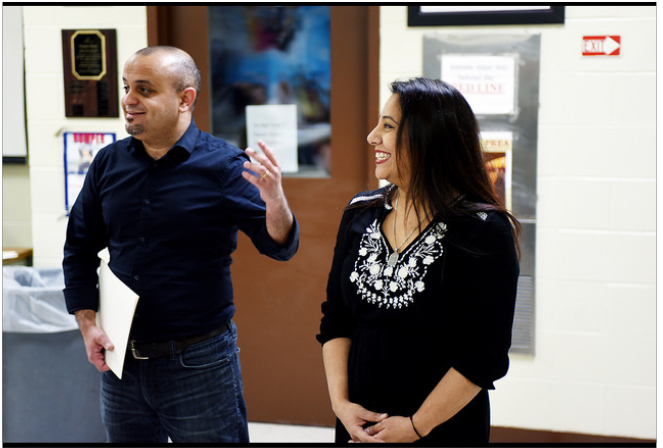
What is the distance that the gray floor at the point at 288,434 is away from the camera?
264cm

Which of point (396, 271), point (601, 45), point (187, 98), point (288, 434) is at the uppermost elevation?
point (601, 45)

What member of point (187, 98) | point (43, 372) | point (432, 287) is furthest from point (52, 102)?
point (432, 287)

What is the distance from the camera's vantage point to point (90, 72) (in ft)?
8.87

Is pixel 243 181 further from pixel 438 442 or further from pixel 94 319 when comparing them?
pixel 438 442

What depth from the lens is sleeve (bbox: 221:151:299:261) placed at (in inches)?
61.1

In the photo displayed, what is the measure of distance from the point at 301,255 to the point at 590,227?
3.80ft

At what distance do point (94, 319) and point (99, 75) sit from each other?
139 centimetres

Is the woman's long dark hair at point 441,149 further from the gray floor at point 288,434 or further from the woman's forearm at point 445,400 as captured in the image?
the gray floor at point 288,434

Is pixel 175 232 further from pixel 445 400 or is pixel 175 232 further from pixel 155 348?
pixel 445 400

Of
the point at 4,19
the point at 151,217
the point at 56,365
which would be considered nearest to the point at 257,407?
the point at 56,365

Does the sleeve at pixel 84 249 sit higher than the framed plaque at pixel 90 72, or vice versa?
the framed plaque at pixel 90 72

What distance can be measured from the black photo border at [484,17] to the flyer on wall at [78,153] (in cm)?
136

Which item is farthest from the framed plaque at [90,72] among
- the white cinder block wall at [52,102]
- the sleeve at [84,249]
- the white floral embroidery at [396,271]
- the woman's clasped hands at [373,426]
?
the woman's clasped hands at [373,426]

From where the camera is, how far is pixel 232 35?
2729 mm
